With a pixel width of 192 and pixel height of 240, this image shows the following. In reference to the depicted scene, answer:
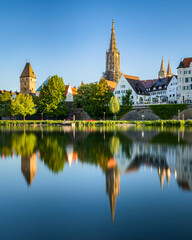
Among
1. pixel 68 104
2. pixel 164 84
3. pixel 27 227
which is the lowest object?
pixel 27 227

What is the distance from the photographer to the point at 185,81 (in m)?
69.2

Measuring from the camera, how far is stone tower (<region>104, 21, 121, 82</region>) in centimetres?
14000

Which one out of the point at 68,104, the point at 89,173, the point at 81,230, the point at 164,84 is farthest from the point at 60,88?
the point at 81,230

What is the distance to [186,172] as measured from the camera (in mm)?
10195

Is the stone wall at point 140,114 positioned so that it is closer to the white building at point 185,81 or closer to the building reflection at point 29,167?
the white building at point 185,81

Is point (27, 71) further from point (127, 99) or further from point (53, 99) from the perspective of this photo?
point (127, 99)

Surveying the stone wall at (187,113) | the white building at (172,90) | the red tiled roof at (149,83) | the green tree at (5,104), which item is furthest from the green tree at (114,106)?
the green tree at (5,104)

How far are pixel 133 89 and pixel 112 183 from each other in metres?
75.6

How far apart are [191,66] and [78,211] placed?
227 ft

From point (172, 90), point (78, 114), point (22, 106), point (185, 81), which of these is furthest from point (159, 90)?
point (22, 106)

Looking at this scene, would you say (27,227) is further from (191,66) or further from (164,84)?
(164,84)

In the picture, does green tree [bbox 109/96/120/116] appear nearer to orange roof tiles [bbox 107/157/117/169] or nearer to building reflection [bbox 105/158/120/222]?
orange roof tiles [bbox 107/157/117/169]

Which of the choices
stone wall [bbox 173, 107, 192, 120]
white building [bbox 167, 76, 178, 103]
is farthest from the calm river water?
white building [bbox 167, 76, 178, 103]

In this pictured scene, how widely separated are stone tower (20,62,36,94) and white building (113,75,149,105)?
4434 cm
